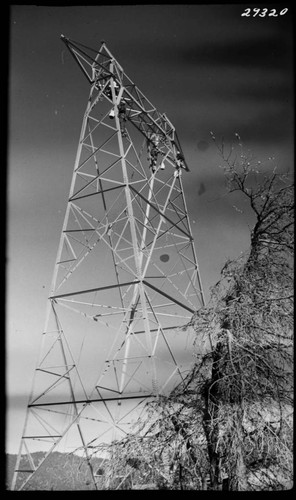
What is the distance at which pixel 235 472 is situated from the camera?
16.1 ft

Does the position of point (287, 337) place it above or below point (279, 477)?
above

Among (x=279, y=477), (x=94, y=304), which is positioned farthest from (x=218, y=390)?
(x=94, y=304)

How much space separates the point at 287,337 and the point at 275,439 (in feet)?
3.78

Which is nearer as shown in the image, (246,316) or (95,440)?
(246,316)

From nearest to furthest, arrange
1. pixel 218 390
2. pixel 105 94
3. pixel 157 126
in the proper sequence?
pixel 218 390 < pixel 105 94 < pixel 157 126

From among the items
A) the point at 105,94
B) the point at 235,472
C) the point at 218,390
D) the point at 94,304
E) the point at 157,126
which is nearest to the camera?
the point at 235,472

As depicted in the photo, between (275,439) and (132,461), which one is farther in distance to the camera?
(132,461)

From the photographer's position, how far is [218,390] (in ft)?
17.4

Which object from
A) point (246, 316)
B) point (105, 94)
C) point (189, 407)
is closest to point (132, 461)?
point (189, 407)

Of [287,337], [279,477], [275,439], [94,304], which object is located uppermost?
[94,304]

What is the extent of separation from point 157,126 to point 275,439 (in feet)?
22.5

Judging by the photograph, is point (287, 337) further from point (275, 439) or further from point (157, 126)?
point (157, 126)

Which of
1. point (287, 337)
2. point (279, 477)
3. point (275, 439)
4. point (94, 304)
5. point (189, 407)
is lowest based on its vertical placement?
point (279, 477)

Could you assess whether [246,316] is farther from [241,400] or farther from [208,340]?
[241,400]
